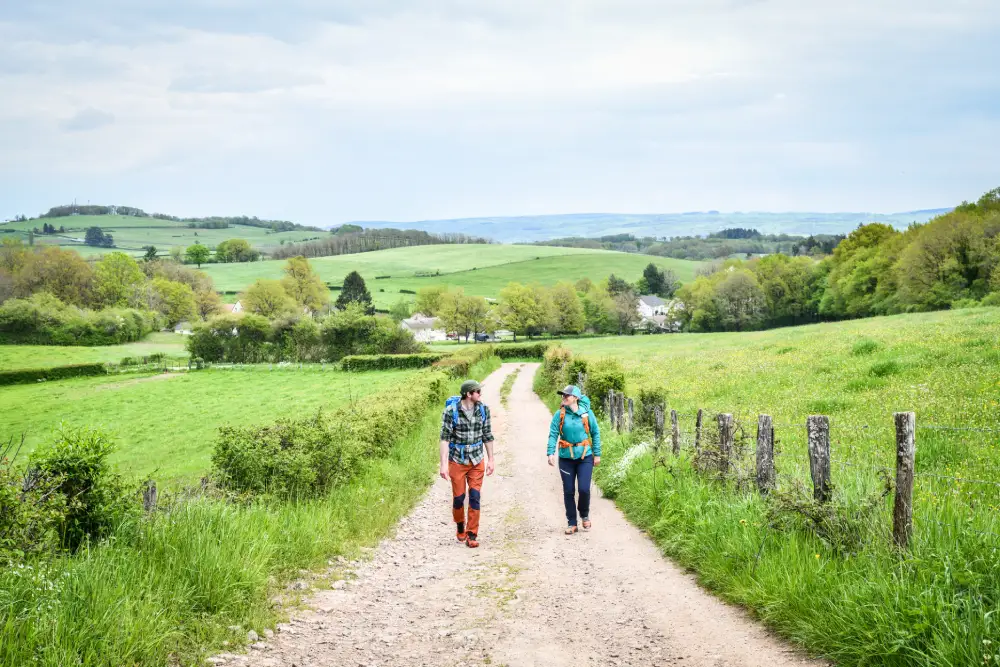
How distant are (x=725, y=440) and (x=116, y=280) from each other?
102919mm

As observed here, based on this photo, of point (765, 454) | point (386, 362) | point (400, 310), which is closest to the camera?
point (765, 454)

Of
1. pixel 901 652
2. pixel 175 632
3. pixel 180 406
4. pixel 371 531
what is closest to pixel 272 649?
pixel 175 632

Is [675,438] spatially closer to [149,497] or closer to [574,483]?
[574,483]

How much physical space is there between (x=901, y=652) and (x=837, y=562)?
1.44 m

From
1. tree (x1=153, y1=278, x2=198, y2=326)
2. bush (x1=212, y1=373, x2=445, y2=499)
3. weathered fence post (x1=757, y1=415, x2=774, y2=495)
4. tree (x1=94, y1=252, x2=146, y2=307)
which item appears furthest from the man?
tree (x1=153, y1=278, x2=198, y2=326)

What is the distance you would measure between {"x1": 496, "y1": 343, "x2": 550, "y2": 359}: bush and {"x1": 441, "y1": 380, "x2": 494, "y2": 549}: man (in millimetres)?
61711

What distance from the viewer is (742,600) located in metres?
6.38

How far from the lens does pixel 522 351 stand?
7231 cm

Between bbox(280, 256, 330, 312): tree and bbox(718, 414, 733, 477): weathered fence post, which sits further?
bbox(280, 256, 330, 312): tree

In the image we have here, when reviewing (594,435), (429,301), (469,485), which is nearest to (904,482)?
(594,435)

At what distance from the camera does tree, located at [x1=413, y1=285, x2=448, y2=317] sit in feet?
419

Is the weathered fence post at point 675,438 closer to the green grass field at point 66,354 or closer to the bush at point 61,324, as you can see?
the green grass field at point 66,354

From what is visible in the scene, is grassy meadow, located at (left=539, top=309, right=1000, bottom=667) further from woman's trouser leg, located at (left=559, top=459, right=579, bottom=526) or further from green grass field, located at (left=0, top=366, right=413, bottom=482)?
green grass field, located at (left=0, top=366, right=413, bottom=482)

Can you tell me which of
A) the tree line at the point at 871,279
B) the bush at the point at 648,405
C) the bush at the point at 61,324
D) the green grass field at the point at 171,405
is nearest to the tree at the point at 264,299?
the bush at the point at 61,324
